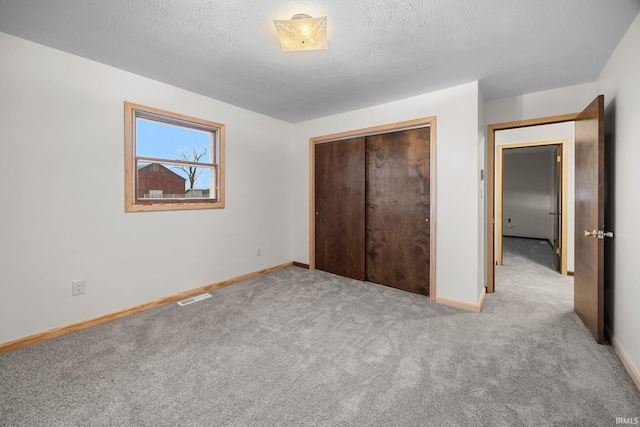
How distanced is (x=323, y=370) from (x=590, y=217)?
2438 mm

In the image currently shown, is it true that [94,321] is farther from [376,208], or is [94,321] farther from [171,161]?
[376,208]

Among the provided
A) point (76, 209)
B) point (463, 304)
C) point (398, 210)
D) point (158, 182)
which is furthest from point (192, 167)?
point (463, 304)

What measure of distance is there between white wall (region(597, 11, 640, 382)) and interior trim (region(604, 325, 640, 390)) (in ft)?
0.12

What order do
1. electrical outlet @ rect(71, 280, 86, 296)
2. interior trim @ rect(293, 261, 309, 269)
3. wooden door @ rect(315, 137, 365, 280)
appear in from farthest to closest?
interior trim @ rect(293, 261, 309, 269) < wooden door @ rect(315, 137, 365, 280) < electrical outlet @ rect(71, 280, 86, 296)

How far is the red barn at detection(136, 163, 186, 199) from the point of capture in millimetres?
2828

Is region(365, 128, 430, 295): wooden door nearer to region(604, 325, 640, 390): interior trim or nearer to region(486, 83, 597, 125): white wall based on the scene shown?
region(486, 83, 597, 125): white wall

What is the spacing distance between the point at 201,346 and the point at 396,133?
301cm

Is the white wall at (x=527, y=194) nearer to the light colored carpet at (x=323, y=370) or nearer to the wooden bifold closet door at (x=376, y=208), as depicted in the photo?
the wooden bifold closet door at (x=376, y=208)

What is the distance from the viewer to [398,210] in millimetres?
3383

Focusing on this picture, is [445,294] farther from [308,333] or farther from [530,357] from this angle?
[308,333]

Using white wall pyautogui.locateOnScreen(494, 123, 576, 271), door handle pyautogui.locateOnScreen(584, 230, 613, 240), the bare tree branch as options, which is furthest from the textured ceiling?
white wall pyautogui.locateOnScreen(494, 123, 576, 271)

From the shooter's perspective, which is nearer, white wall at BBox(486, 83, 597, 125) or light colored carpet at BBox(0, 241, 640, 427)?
light colored carpet at BBox(0, 241, 640, 427)

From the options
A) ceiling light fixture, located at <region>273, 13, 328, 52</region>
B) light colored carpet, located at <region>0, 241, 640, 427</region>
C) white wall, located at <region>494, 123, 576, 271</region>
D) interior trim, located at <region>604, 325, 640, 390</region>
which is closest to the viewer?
light colored carpet, located at <region>0, 241, 640, 427</region>

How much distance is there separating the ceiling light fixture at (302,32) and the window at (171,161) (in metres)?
1.74
